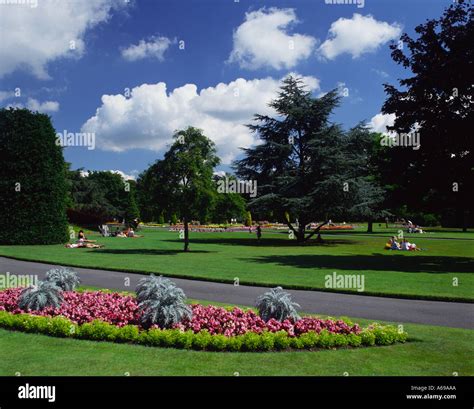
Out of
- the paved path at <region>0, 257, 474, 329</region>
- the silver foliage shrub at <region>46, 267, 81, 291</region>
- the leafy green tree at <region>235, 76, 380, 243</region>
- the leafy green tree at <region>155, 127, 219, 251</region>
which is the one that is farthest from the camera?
the leafy green tree at <region>235, 76, 380, 243</region>

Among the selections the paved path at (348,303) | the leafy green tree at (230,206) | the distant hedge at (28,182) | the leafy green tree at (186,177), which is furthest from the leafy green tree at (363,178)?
the distant hedge at (28,182)

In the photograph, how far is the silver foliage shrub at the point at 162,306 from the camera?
9398 mm

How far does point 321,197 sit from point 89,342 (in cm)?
3158

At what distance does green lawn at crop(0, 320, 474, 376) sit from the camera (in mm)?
7191

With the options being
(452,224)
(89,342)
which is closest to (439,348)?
(89,342)

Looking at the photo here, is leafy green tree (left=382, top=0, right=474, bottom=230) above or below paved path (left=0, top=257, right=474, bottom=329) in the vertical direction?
above

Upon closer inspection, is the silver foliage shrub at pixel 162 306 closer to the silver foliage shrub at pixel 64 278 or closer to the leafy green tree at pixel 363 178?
the silver foliage shrub at pixel 64 278

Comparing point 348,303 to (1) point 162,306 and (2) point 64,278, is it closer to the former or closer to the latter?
(1) point 162,306

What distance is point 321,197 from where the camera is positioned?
38531 mm

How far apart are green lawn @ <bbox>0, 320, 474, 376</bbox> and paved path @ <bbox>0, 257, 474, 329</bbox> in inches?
96.2

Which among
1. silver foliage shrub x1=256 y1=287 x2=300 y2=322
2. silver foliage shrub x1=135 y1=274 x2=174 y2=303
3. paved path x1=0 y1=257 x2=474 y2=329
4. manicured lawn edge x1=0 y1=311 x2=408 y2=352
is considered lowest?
paved path x1=0 y1=257 x2=474 y2=329

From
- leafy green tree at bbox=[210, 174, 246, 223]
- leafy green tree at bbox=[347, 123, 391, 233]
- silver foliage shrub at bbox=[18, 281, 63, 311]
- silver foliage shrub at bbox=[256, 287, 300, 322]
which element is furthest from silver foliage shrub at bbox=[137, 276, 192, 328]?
leafy green tree at bbox=[210, 174, 246, 223]

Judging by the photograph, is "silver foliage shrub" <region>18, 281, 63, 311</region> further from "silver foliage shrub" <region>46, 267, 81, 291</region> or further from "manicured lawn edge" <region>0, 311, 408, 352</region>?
"silver foliage shrub" <region>46, 267, 81, 291</region>

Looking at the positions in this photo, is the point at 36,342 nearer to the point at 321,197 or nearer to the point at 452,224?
the point at 321,197
